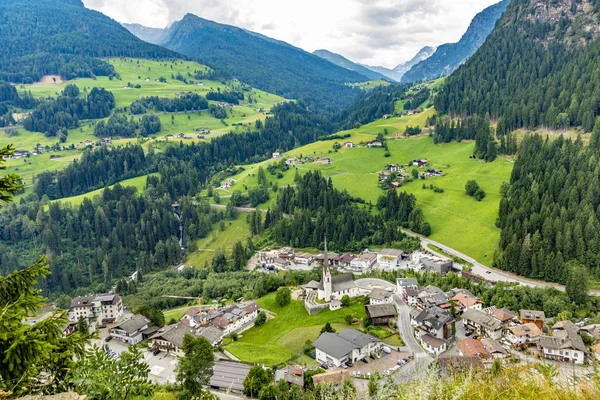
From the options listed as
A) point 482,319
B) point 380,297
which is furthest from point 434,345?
point 380,297

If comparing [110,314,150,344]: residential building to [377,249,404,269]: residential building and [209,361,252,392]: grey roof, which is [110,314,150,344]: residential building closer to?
[209,361,252,392]: grey roof

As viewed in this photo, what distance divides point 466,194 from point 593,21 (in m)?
111

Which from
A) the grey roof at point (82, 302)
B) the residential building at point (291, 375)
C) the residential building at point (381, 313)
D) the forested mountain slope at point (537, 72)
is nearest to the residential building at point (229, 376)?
the residential building at point (291, 375)

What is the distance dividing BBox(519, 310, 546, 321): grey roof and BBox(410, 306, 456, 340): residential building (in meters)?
10.3

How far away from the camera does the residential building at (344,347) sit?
48.5 meters

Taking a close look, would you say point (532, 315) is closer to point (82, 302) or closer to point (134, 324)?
point (134, 324)

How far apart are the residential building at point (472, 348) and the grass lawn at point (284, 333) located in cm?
1557

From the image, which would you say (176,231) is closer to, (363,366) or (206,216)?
(206,216)

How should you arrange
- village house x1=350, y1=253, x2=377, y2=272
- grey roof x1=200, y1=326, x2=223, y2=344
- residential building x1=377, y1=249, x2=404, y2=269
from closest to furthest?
grey roof x1=200, y1=326, x2=223, y2=344, residential building x1=377, y1=249, x2=404, y2=269, village house x1=350, y1=253, x2=377, y2=272

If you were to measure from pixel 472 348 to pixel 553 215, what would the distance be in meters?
52.0

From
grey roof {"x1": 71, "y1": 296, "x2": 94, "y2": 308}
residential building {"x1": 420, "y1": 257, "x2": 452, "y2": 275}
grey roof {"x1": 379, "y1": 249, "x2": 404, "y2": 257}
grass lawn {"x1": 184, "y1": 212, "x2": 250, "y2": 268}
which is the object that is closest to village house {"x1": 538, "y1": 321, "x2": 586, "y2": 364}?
residential building {"x1": 420, "y1": 257, "x2": 452, "y2": 275}

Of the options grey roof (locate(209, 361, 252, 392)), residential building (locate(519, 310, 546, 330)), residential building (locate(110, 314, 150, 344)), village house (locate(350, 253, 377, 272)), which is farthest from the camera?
village house (locate(350, 253, 377, 272))

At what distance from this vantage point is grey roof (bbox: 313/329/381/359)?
48812 mm

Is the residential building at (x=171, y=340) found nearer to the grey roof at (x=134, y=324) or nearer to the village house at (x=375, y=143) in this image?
the grey roof at (x=134, y=324)
